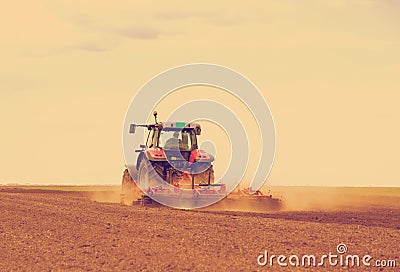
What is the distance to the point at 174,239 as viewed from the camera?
13867 millimetres

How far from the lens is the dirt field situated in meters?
11.5

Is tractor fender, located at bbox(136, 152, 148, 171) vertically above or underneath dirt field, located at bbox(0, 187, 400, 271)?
above

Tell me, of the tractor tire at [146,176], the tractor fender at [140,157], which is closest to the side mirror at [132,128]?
the tractor fender at [140,157]

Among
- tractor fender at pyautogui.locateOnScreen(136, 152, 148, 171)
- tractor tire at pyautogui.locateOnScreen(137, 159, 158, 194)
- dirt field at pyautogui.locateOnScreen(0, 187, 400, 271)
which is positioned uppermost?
tractor fender at pyautogui.locateOnScreen(136, 152, 148, 171)

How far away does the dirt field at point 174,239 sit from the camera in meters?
11.5

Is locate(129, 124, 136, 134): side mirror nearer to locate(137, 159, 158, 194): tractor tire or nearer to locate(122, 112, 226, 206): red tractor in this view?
locate(122, 112, 226, 206): red tractor

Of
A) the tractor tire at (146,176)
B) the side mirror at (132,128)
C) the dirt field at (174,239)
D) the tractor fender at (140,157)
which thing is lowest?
the dirt field at (174,239)

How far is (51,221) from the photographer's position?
56.1 feet

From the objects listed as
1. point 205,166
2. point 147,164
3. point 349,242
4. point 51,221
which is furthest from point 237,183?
point 349,242

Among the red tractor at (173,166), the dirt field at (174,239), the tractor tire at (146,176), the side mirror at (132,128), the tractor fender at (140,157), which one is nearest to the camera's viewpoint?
the dirt field at (174,239)

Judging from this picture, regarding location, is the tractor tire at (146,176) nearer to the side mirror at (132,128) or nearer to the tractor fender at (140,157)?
the tractor fender at (140,157)

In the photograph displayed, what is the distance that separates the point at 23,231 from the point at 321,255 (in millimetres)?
Result: 7138

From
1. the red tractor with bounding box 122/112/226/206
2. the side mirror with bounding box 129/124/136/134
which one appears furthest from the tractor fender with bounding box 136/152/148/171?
the side mirror with bounding box 129/124/136/134

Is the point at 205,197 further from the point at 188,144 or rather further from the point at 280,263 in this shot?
the point at 280,263
